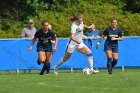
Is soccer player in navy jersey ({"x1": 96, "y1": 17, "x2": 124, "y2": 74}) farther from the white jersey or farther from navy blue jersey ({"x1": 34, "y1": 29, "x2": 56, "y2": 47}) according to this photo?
navy blue jersey ({"x1": 34, "y1": 29, "x2": 56, "y2": 47})

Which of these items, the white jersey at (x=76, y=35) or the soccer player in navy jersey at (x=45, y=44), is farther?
the soccer player in navy jersey at (x=45, y=44)

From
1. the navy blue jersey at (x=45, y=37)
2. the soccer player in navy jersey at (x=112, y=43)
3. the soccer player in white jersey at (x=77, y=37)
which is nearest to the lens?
the soccer player in white jersey at (x=77, y=37)

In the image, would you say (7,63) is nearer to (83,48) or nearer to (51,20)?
(83,48)

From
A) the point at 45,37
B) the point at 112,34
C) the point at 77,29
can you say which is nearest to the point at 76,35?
the point at 77,29

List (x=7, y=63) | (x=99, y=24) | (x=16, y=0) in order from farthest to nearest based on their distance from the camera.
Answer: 1. (x=16, y=0)
2. (x=99, y=24)
3. (x=7, y=63)

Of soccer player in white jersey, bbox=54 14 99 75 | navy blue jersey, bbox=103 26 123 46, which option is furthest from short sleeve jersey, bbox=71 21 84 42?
navy blue jersey, bbox=103 26 123 46

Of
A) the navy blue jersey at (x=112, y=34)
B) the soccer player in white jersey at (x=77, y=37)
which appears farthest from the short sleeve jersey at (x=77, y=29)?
the navy blue jersey at (x=112, y=34)

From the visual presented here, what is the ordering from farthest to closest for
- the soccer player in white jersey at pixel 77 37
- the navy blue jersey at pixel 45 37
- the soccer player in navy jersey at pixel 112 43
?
the navy blue jersey at pixel 45 37
the soccer player in navy jersey at pixel 112 43
the soccer player in white jersey at pixel 77 37

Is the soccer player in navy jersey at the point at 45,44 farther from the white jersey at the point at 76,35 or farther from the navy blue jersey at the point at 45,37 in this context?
the white jersey at the point at 76,35

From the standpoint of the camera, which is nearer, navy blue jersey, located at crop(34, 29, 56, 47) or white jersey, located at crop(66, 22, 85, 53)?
white jersey, located at crop(66, 22, 85, 53)

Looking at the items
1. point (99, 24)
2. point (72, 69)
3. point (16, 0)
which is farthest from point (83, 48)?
point (16, 0)

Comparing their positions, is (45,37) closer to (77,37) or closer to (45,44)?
(45,44)

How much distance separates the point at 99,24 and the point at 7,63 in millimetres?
7581

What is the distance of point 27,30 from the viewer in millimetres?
23859
